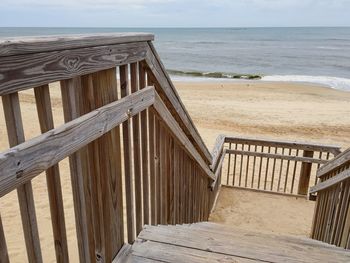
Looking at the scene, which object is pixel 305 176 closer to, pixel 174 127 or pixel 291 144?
pixel 291 144

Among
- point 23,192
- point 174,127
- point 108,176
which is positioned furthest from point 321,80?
point 23,192

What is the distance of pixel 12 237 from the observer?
11.1 ft

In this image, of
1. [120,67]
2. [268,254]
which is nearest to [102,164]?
[120,67]

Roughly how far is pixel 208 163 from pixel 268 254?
1.76 m

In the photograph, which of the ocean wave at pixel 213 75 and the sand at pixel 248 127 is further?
the ocean wave at pixel 213 75

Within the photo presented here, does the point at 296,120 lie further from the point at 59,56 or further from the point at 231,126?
the point at 59,56

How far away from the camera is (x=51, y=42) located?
921 millimetres

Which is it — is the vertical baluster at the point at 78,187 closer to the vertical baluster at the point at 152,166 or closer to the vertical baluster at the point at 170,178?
the vertical baluster at the point at 152,166

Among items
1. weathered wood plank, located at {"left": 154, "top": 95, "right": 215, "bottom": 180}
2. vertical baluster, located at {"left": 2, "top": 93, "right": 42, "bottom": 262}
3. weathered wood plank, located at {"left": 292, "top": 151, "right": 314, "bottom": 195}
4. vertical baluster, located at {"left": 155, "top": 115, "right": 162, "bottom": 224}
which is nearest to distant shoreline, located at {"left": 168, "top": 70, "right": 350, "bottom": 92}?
weathered wood plank, located at {"left": 292, "top": 151, "right": 314, "bottom": 195}

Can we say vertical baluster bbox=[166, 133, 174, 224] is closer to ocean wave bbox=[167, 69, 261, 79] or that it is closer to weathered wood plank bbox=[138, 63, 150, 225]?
weathered wood plank bbox=[138, 63, 150, 225]

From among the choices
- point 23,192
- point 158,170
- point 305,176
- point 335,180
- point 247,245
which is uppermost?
point 23,192

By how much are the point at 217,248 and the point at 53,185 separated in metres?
1.33

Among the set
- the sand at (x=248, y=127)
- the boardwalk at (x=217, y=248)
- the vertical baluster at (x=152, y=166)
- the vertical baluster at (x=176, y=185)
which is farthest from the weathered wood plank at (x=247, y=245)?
the sand at (x=248, y=127)

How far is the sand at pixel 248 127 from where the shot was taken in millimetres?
3863
